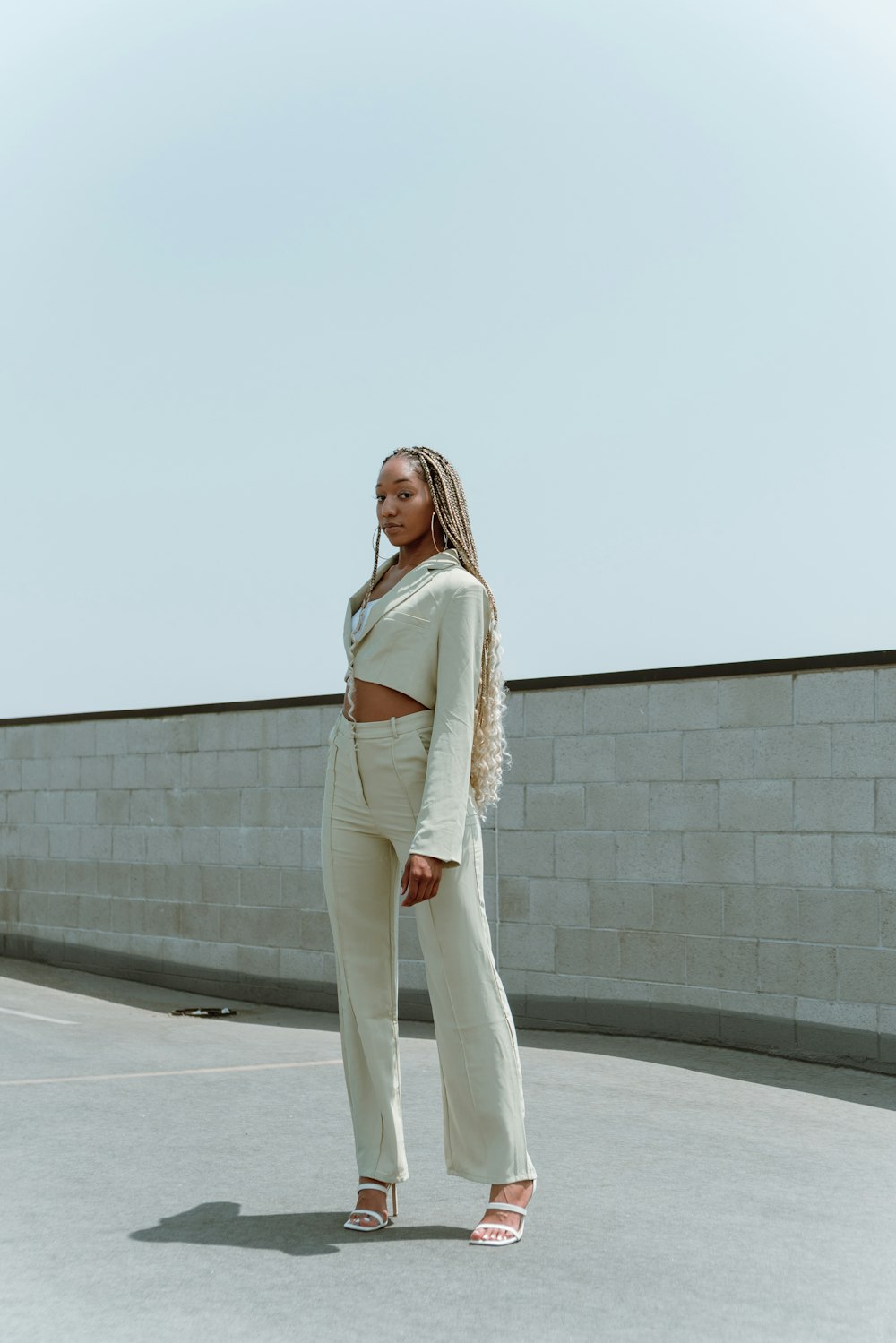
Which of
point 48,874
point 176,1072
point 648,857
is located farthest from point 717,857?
point 48,874

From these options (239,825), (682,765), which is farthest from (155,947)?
(682,765)

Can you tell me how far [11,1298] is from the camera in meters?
3.18

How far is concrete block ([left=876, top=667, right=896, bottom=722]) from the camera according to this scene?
642cm

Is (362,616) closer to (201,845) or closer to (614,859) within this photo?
(614,859)

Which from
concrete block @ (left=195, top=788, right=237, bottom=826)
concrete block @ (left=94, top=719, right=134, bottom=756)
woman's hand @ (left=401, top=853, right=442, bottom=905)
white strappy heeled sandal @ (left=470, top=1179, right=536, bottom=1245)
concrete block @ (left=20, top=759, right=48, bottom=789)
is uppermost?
concrete block @ (left=94, top=719, right=134, bottom=756)

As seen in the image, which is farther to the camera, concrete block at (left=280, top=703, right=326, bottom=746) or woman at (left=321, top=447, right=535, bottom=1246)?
concrete block at (left=280, top=703, right=326, bottom=746)

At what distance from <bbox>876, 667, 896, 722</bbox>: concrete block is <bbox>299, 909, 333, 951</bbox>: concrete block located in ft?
11.9

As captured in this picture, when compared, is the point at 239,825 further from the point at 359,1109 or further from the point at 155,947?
the point at 359,1109

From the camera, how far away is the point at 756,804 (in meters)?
6.92

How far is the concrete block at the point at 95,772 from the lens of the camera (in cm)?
1029

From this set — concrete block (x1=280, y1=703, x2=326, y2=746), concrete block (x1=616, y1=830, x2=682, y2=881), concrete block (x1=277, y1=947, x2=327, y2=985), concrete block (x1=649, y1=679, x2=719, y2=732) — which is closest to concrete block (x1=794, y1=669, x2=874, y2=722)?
concrete block (x1=649, y1=679, x2=719, y2=732)

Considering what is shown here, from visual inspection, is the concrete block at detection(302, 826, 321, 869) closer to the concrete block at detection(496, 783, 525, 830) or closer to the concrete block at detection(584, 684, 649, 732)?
the concrete block at detection(496, 783, 525, 830)

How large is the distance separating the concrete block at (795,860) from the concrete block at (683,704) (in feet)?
2.03

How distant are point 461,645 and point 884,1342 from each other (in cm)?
177
